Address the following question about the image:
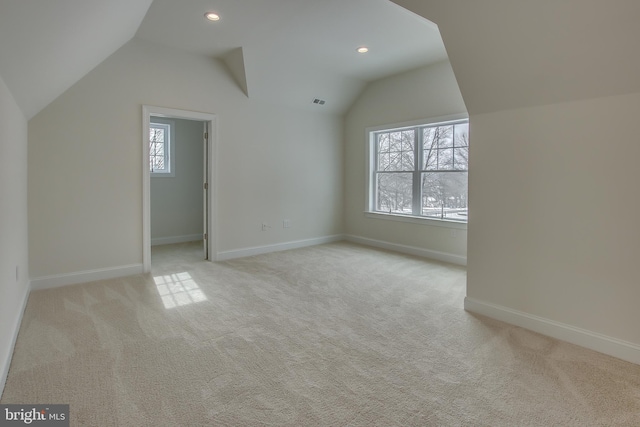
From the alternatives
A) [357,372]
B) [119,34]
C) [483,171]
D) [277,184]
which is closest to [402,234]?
[277,184]

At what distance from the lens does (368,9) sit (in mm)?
3227

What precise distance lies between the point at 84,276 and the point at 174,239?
2.49 meters

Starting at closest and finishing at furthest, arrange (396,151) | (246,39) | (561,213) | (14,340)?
(14,340), (561,213), (246,39), (396,151)

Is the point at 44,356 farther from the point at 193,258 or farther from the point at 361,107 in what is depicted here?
the point at 361,107

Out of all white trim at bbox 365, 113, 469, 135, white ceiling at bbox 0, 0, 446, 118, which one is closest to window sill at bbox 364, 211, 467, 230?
white trim at bbox 365, 113, 469, 135

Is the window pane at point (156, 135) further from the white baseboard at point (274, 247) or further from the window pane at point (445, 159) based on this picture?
the window pane at point (445, 159)

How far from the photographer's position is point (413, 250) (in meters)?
5.20

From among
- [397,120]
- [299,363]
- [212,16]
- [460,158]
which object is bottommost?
[299,363]

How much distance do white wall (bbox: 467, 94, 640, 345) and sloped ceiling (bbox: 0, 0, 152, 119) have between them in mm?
2952

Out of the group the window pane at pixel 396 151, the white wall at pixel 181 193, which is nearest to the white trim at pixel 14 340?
the white wall at pixel 181 193

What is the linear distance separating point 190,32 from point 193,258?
2914 mm

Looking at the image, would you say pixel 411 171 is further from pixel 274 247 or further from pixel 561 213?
pixel 561 213

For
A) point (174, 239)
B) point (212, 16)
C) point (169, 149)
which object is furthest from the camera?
point (174, 239)

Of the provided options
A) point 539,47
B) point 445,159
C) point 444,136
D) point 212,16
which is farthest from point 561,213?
point 212,16
